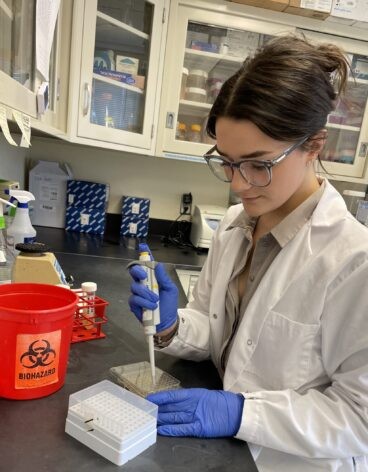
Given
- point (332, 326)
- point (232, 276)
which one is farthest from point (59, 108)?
point (332, 326)

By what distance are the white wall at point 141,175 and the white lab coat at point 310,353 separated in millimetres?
1574

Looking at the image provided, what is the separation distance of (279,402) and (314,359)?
4.8 inches

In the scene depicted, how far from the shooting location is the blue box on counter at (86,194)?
7.20 ft

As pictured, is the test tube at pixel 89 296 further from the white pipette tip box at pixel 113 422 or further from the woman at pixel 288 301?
the white pipette tip box at pixel 113 422

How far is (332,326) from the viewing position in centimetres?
74

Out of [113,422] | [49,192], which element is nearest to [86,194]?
[49,192]

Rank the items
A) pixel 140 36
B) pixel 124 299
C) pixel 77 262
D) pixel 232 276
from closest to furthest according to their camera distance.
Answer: pixel 232 276 < pixel 124 299 < pixel 77 262 < pixel 140 36

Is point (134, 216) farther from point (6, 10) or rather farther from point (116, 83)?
point (6, 10)

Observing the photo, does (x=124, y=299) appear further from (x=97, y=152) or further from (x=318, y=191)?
(x=97, y=152)

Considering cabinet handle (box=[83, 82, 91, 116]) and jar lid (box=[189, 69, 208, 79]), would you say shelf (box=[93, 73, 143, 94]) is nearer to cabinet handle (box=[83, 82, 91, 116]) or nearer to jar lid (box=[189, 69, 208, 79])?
cabinet handle (box=[83, 82, 91, 116])

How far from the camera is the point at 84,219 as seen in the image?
2.22 m

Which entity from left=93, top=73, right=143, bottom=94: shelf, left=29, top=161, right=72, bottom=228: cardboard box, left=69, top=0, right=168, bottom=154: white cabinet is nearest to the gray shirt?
left=69, top=0, right=168, bottom=154: white cabinet

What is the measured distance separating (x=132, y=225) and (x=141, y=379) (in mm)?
1567

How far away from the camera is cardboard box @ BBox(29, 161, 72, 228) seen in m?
2.17
